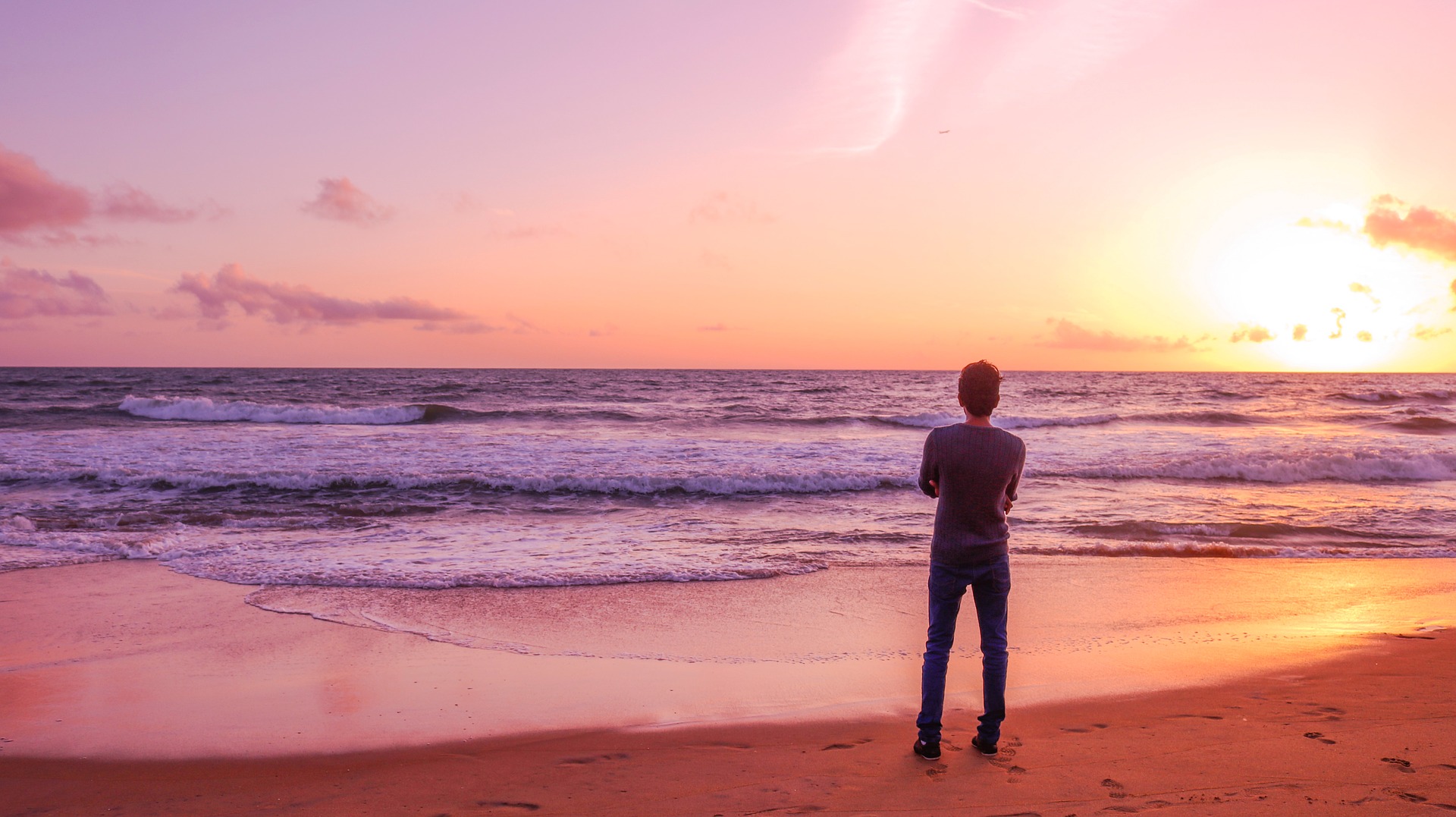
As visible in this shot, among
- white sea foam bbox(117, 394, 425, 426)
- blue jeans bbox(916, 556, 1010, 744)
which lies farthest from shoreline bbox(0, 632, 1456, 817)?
white sea foam bbox(117, 394, 425, 426)

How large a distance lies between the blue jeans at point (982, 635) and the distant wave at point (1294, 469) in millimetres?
13266

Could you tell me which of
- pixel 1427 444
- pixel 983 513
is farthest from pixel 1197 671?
pixel 1427 444

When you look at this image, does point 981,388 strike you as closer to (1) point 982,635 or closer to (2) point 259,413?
(1) point 982,635

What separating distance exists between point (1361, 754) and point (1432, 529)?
9621 mm

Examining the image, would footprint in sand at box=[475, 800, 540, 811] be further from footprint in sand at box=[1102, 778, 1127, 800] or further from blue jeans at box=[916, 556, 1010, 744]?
footprint in sand at box=[1102, 778, 1127, 800]

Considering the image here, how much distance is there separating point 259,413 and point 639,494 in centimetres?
2374

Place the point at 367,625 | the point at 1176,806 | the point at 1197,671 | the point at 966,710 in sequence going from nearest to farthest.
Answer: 1. the point at 1176,806
2. the point at 966,710
3. the point at 1197,671
4. the point at 367,625

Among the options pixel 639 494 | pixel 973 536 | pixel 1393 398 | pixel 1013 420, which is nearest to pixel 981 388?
pixel 973 536

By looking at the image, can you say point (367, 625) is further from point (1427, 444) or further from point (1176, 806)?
point (1427, 444)

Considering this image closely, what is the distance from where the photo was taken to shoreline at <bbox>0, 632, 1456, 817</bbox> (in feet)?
11.3

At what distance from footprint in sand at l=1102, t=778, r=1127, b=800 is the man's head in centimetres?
168

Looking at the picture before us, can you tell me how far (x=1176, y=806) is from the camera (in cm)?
337

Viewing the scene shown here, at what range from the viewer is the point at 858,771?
378 centimetres

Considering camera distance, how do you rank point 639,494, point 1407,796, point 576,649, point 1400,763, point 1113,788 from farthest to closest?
point 639,494 < point 576,649 < point 1400,763 < point 1113,788 < point 1407,796
